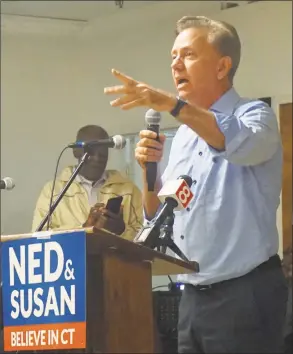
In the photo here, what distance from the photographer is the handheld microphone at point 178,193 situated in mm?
1655

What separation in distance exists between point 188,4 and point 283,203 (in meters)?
1.30

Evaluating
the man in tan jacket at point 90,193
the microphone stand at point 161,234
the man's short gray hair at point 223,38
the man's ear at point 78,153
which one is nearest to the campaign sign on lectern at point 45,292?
the microphone stand at point 161,234

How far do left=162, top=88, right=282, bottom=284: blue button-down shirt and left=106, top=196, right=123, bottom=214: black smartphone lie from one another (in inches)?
29.3

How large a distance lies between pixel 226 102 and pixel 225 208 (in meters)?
0.27

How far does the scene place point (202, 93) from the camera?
1.85 metres

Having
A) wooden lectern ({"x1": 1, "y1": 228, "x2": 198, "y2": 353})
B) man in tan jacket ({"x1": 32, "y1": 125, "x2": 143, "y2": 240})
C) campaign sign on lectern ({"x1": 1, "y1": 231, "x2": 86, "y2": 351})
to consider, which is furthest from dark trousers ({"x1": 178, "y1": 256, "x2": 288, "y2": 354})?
man in tan jacket ({"x1": 32, "y1": 125, "x2": 143, "y2": 240})

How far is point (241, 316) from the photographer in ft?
5.41

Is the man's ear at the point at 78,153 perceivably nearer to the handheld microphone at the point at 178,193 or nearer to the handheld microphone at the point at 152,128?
the handheld microphone at the point at 152,128

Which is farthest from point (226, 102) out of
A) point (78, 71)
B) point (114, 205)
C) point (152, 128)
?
point (78, 71)

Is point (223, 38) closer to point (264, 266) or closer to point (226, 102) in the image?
point (226, 102)

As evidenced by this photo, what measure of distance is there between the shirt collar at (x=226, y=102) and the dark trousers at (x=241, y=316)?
1.26ft

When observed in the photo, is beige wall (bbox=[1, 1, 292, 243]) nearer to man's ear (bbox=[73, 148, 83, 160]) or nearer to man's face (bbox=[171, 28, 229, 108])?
man's ear (bbox=[73, 148, 83, 160])

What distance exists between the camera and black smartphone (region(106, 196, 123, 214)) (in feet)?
8.27

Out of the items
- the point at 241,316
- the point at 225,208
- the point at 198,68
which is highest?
the point at 198,68
